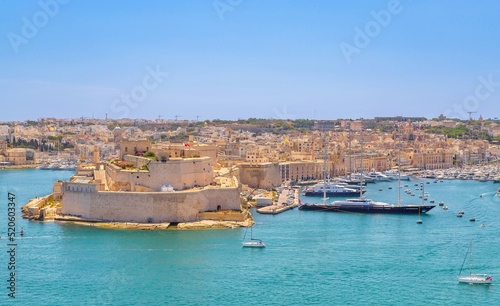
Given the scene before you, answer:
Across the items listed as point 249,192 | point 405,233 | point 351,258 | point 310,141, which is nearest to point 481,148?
point 310,141

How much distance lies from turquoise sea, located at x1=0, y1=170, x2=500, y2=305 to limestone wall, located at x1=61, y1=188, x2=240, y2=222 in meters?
0.89

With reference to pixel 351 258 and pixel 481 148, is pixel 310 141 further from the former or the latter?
pixel 351 258

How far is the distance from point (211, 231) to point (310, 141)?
23.7 m

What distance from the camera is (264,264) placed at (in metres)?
15.3

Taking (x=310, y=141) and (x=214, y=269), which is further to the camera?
(x=310, y=141)

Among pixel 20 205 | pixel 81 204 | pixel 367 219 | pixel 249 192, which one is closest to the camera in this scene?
pixel 81 204

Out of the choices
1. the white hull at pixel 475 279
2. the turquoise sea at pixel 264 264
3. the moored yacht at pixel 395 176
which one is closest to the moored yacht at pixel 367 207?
the turquoise sea at pixel 264 264

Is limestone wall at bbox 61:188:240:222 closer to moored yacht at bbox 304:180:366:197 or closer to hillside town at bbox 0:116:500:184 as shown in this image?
hillside town at bbox 0:116:500:184

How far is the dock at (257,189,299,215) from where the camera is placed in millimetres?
22619

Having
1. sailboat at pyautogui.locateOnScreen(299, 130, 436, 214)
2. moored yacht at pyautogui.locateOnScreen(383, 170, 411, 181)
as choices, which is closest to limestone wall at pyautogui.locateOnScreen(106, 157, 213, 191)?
sailboat at pyautogui.locateOnScreen(299, 130, 436, 214)

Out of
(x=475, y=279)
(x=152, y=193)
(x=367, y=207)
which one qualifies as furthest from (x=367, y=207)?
(x=475, y=279)

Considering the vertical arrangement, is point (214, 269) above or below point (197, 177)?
below

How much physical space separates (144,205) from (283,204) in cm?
606

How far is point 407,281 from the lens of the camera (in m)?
14.0
